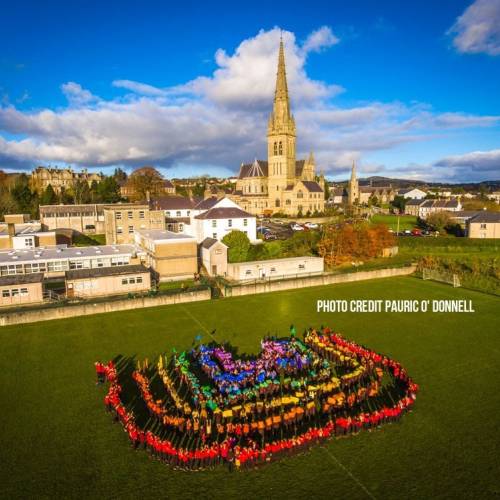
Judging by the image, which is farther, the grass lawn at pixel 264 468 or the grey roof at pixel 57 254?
the grey roof at pixel 57 254

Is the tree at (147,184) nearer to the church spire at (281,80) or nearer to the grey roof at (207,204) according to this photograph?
the grey roof at (207,204)

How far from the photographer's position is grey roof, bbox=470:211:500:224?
197ft

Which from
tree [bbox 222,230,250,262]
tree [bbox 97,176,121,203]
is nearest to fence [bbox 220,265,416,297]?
tree [bbox 222,230,250,262]

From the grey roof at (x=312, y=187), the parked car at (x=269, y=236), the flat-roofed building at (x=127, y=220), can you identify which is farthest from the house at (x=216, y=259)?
the grey roof at (x=312, y=187)

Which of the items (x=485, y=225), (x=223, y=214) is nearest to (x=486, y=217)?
(x=485, y=225)

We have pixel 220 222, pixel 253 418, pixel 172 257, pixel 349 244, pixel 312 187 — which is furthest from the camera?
pixel 312 187

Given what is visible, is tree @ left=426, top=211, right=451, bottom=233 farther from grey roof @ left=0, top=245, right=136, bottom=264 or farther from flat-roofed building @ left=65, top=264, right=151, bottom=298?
flat-roofed building @ left=65, top=264, right=151, bottom=298

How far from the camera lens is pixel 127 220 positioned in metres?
54.7

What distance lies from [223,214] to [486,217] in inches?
1628

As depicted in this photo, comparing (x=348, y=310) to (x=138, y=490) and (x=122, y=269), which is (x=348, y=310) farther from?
(x=138, y=490)

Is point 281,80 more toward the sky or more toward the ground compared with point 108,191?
more toward the sky

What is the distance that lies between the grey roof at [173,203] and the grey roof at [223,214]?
34.4ft

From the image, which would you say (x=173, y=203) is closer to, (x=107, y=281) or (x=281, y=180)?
(x=107, y=281)

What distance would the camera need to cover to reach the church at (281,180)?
9144 centimetres
